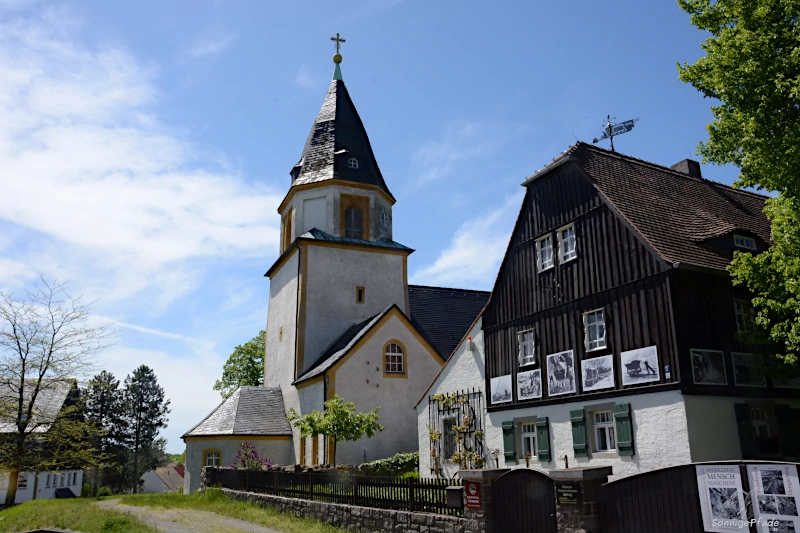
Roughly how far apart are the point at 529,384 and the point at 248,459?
14.1 m

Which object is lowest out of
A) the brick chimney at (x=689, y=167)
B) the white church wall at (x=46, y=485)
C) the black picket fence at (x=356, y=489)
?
the white church wall at (x=46, y=485)

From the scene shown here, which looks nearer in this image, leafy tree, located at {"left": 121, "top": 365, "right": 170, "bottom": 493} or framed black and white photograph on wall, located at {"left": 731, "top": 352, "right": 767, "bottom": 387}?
framed black and white photograph on wall, located at {"left": 731, "top": 352, "right": 767, "bottom": 387}

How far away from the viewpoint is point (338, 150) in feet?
114

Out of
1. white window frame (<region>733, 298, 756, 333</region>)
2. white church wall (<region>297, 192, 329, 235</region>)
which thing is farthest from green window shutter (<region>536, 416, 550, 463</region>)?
white church wall (<region>297, 192, 329, 235</region>)

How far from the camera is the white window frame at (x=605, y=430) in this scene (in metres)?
15.2

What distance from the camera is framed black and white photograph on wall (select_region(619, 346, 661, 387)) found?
560 inches

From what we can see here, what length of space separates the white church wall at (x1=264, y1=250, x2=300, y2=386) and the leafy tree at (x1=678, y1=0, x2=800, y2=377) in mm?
21449

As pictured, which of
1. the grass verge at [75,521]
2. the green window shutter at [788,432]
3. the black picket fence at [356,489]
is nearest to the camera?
the black picket fence at [356,489]

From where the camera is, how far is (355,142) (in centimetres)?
3566

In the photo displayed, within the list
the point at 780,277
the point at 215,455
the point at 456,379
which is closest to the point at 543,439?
the point at 456,379

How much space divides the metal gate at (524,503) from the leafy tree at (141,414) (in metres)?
69.6

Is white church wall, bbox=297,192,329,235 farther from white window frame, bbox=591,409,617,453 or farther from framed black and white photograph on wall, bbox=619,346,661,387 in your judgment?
framed black and white photograph on wall, bbox=619,346,661,387

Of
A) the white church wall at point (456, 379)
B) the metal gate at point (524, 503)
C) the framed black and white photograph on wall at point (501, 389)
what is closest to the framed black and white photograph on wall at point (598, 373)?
the framed black and white photograph on wall at point (501, 389)

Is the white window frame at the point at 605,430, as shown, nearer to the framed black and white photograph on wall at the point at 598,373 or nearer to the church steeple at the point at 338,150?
the framed black and white photograph on wall at the point at 598,373
